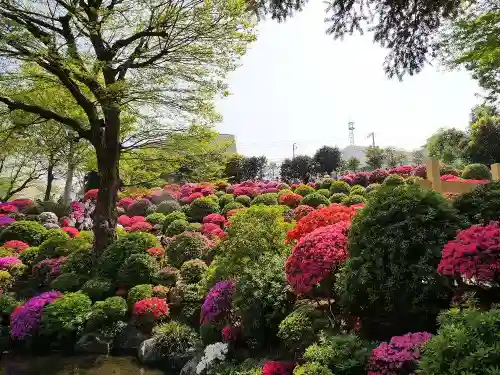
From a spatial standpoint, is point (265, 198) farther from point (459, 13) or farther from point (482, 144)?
point (482, 144)

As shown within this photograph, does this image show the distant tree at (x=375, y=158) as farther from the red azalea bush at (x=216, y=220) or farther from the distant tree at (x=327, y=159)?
the red azalea bush at (x=216, y=220)

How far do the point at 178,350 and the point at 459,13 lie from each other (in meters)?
6.41

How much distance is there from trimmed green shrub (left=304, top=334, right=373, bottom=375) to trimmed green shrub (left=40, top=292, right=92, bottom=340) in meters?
5.13

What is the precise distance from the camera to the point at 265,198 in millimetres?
16047

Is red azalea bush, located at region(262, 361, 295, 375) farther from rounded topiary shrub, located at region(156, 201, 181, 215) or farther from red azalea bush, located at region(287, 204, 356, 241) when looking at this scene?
rounded topiary shrub, located at region(156, 201, 181, 215)

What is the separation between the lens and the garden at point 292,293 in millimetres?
3795

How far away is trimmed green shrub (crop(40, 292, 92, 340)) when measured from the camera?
26.2 ft

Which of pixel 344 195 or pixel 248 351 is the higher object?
pixel 344 195

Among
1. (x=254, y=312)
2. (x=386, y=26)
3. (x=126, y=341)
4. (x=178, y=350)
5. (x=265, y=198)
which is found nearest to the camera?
(x=254, y=312)

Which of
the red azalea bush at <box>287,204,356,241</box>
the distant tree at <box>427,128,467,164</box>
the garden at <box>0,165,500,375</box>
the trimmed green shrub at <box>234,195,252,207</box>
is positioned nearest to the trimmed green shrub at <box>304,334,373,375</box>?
the garden at <box>0,165,500,375</box>

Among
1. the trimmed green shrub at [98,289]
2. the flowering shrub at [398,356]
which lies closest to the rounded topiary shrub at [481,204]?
the flowering shrub at [398,356]

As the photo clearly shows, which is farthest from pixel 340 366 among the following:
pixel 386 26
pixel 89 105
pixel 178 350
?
pixel 89 105

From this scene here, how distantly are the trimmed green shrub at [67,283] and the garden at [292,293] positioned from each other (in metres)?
0.02

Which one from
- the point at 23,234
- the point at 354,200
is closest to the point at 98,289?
the point at 23,234
